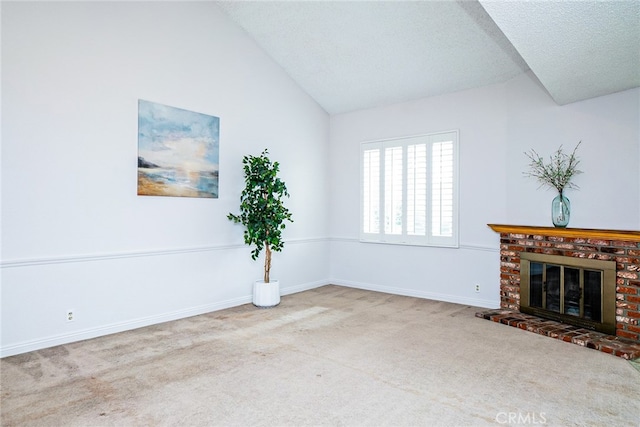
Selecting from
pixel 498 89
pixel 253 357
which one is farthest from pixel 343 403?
pixel 498 89

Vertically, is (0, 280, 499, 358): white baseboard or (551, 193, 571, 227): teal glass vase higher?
(551, 193, 571, 227): teal glass vase

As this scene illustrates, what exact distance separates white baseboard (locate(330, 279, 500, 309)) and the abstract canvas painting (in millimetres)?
2780

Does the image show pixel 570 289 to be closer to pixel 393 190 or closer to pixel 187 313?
pixel 393 190

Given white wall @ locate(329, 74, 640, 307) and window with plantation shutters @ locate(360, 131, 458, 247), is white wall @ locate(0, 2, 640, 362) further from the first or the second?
window with plantation shutters @ locate(360, 131, 458, 247)

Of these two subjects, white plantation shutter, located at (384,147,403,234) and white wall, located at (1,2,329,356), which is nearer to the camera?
white wall, located at (1,2,329,356)

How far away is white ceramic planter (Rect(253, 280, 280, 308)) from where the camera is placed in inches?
207

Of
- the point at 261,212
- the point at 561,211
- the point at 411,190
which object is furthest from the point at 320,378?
the point at 411,190

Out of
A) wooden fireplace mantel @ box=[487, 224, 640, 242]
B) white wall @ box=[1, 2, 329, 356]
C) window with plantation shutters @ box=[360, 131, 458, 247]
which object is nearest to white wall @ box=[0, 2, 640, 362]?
white wall @ box=[1, 2, 329, 356]

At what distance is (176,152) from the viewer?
15.4 feet

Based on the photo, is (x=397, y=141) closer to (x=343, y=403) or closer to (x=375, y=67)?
(x=375, y=67)

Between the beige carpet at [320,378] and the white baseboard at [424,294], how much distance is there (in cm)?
82

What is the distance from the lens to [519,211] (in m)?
5.06

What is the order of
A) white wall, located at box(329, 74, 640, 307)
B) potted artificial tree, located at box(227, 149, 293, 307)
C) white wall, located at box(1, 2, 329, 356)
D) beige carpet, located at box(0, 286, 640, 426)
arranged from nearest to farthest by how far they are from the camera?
beige carpet, located at box(0, 286, 640, 426) → white wall, located at box(1, 2, 329, 356) → white wall, located at box(329, 74, 640, 307) → potted artificial tree, located at box(227, 149, 293, 307)

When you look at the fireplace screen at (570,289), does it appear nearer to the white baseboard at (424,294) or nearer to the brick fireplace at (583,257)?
the brick fireplace at (583,257)
